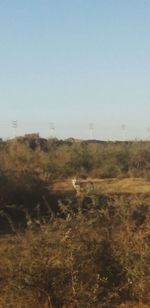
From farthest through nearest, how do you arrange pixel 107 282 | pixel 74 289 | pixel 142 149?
pixel 142 149
pixel 107 282
pixel 74 289

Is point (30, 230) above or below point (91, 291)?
above

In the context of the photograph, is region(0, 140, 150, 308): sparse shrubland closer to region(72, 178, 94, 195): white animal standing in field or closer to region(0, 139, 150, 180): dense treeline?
region(72, 178, 94, 195): white animal standing in field

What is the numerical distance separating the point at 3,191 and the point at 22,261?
11025 mm

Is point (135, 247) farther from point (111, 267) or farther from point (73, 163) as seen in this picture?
point (73, 163)

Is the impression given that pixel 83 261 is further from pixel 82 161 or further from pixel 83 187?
pixel 82 161

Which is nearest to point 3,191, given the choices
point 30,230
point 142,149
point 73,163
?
point 30,230

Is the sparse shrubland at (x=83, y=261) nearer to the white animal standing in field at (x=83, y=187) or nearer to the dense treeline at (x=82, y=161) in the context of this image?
the white animal standing in field at (x=83, y=187)

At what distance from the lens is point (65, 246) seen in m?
9.48

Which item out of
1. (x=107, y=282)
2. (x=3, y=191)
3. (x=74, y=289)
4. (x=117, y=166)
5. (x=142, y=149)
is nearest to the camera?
(x=74, y=289)

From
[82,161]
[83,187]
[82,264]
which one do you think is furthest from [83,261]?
[82,161]

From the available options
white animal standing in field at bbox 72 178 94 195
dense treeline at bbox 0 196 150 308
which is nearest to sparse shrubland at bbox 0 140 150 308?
dense treeline at bbox 0 196 150 308

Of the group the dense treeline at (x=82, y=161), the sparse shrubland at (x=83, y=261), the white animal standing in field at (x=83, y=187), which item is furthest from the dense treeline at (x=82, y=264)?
the dense treeline at (x=82, y=161)

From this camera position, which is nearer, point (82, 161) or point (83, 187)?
point (83, 187)

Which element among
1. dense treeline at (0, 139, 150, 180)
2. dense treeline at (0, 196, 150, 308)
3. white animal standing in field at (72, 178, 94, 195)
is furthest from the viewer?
dense treeline at (0, 139, 150, 180)
